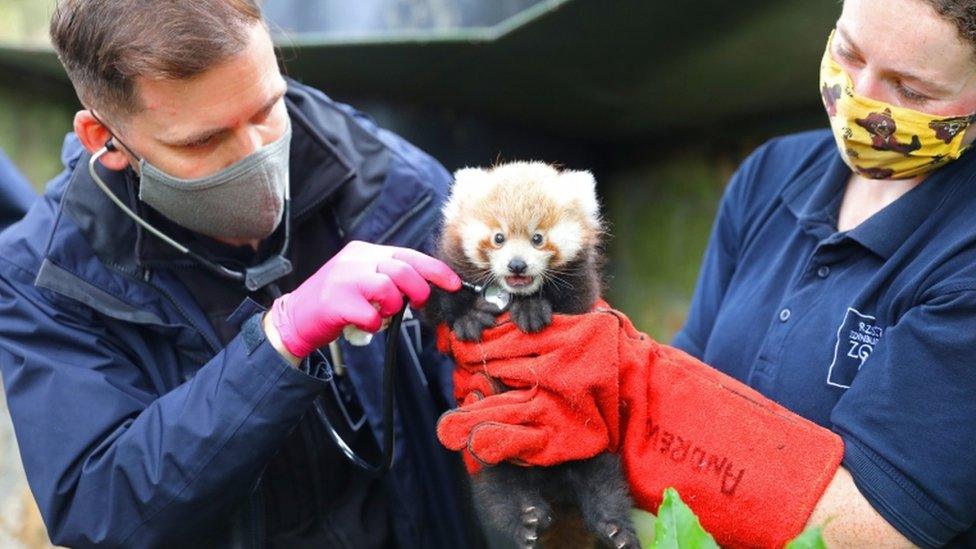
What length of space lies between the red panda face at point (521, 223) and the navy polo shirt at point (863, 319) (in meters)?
0.43

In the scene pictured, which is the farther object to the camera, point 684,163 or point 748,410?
point 684,163

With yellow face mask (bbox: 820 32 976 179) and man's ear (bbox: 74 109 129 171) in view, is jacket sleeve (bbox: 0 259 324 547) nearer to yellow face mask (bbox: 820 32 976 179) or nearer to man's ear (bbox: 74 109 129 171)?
man's ear (bbox: 74 109 129 171)

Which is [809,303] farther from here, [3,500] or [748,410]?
[3,500]

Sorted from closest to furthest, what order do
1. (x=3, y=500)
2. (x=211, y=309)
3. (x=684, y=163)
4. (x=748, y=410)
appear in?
(x=748, y=410), (x=211, y=309), (x=3, y=500), (x=684, y=163)

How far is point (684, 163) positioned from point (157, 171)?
3.24 metres

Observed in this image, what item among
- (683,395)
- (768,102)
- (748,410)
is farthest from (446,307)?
(768,102)

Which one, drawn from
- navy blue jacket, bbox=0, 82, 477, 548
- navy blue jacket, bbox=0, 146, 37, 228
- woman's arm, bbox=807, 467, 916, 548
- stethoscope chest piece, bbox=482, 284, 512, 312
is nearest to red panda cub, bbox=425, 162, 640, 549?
stethoscope chest piece, bbox=482, 284, 512, 312

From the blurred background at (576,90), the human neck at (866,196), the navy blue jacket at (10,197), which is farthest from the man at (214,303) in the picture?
the human neck at (866,196)

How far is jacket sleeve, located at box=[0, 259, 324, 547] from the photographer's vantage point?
77.5 inches

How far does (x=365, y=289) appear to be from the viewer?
6.47ft

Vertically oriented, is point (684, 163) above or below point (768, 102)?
below

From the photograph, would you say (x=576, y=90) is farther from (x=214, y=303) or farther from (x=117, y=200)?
(x=117, y=200)

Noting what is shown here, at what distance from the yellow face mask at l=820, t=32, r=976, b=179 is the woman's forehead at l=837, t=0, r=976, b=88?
86mm

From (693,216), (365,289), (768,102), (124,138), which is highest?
(124,138)
